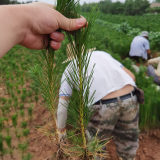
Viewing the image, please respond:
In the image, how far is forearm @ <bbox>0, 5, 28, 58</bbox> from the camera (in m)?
0.76


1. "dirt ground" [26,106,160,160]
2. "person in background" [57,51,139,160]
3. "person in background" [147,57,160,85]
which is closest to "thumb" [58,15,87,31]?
"person in background" [57,51,139,160]

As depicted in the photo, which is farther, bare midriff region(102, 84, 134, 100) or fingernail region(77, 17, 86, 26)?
bare midriff region(102, 84, 134, 100)

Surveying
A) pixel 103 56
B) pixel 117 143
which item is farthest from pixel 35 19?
pixel 117 143

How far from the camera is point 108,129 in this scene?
6.16 feet

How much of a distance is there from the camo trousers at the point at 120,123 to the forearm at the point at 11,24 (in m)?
1.11

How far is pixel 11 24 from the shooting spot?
2.64ft

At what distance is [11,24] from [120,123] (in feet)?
5.41

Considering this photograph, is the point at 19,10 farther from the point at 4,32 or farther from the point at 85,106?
the point at 85,106

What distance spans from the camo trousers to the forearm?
1109 mm

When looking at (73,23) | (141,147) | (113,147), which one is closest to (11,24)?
(73,23)

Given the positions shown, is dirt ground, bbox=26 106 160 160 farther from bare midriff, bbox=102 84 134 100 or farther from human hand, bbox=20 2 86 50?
human hand, bbox=20 2 86 50

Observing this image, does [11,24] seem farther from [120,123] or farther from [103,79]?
[120,123]

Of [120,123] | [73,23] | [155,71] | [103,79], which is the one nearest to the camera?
[73,23]

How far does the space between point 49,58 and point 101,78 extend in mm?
1085
